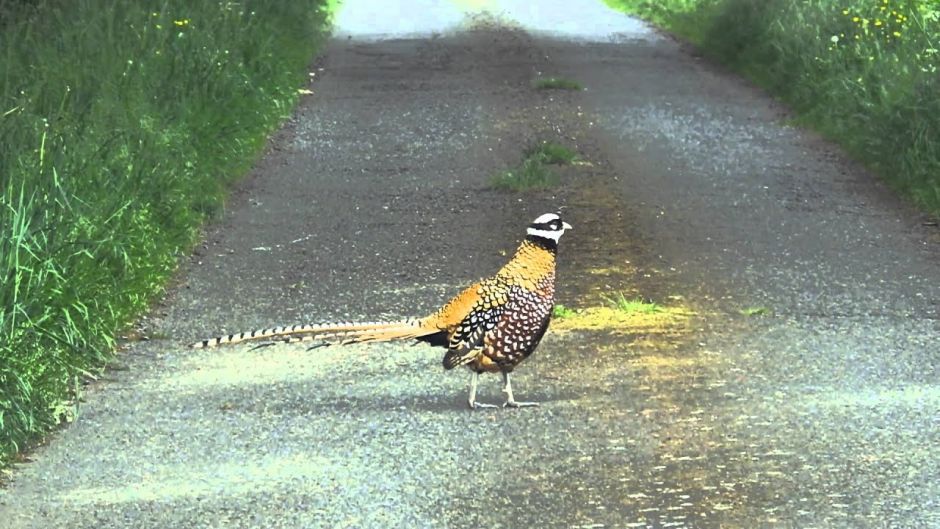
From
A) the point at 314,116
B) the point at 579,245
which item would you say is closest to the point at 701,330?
the point at 579,245

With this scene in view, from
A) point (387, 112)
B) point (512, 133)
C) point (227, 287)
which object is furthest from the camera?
point (387, 112)

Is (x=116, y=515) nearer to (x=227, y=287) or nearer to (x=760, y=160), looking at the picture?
(x=227, y=287)

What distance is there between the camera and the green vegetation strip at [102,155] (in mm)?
7754

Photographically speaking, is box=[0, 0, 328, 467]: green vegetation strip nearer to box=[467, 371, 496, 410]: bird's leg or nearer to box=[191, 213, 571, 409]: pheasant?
box=[191, 213, 571, 409]: pheasant

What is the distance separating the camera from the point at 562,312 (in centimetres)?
933

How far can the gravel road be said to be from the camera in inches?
251

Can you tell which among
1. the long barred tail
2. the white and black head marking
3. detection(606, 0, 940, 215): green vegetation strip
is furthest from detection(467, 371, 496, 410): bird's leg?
detection(606, 0, 940, 215): green vegetation strip

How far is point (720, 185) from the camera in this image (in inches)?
515

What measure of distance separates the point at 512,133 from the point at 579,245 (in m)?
4.50

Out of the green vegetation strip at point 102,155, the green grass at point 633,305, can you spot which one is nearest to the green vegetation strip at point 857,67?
the green grass at point 633,305

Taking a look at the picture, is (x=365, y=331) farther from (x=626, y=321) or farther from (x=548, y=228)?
(x=626, y=321)

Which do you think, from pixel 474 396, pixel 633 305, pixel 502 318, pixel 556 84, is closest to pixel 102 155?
pixel 633 305

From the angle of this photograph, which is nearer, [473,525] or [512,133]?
[473,525]

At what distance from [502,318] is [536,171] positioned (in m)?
6.25
